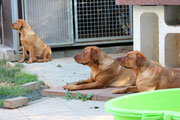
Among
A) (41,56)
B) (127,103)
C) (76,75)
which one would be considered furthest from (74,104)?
(41,56)

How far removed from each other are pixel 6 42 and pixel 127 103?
27.0ft

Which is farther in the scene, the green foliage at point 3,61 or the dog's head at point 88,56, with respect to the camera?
the green foliage at point 3,61

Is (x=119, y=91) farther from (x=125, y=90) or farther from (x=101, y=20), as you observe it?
(x=101, y=20)

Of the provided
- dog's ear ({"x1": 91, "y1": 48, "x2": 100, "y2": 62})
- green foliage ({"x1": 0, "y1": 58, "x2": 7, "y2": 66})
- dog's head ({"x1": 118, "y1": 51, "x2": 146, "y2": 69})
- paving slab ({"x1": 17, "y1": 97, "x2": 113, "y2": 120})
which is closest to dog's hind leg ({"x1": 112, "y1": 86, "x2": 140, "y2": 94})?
paving slab ({"x1": 17, "y1": 97, "x2": 113, "y2": 120})

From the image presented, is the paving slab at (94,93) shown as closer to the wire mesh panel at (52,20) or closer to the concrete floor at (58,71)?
the concrete floor at (58,71)

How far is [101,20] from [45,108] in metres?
5.22

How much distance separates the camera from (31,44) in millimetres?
9672

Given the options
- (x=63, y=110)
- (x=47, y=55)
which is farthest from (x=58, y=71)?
(x=63, y=110)

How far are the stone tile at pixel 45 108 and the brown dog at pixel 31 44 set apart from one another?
3.70m

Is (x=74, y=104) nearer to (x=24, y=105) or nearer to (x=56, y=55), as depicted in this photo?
(x=24, y=105)

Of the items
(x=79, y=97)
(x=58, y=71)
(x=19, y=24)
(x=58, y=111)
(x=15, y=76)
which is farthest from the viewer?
(x=19, y=24)

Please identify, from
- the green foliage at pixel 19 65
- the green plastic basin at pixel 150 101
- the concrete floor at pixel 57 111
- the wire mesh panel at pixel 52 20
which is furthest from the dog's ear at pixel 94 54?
the wire mesh panel at pixel 52 20

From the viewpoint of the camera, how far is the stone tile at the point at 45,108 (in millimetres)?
5531

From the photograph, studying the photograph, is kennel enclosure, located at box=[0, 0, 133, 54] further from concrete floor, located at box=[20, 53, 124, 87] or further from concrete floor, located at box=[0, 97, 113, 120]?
concrete floor, located at box=[0, 97, 113, 120]
